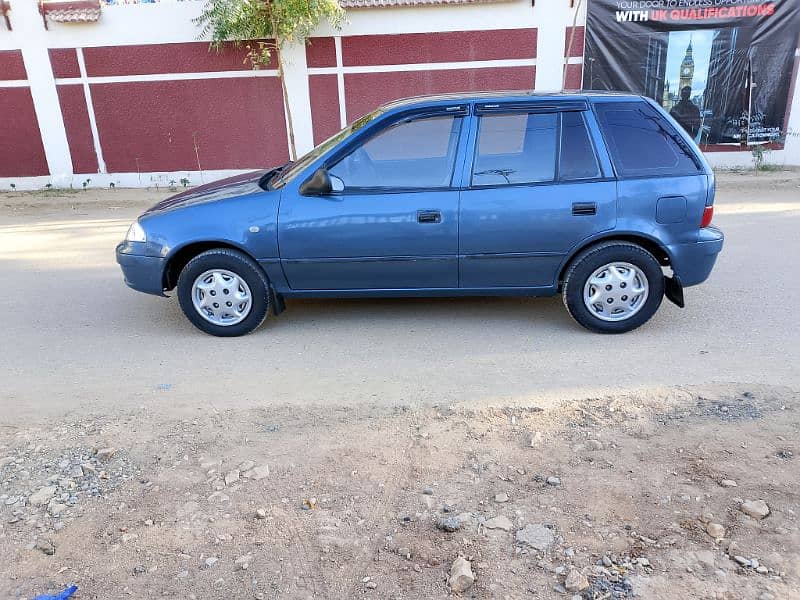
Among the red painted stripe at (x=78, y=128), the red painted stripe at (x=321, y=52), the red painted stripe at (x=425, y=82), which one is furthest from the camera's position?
the red painted stripe at (x=78, y=128)

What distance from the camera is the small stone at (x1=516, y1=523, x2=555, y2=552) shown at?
8.57 feet

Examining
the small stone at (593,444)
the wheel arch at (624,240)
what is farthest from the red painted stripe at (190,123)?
the small stone at (593,444)

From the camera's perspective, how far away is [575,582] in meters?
2.41

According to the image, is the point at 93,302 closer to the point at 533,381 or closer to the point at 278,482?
the point at 278,482

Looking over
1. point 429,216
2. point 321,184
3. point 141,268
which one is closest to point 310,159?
point 321,184

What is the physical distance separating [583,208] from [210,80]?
10.1 metres

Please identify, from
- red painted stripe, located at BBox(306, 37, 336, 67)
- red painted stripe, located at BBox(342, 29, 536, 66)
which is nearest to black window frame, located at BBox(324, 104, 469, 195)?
red painted stripe, located at BBox(342, 29, 536, 66)

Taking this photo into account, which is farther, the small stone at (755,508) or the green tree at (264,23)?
the green tree at (264,23)

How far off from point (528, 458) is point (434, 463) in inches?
19.0

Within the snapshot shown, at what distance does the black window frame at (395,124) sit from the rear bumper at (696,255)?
1.77 m

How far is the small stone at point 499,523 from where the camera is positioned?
272 cm

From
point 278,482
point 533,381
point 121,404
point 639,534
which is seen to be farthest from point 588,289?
point 121,404

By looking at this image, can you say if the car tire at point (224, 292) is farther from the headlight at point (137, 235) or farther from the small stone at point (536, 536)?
the small stone at point (536, 536)

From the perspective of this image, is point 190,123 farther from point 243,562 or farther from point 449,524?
point 449,524
